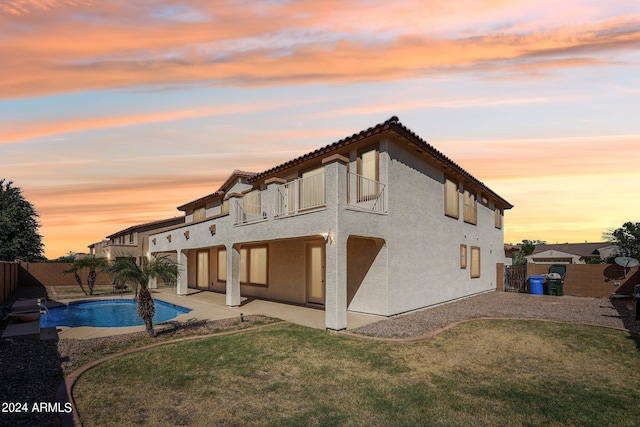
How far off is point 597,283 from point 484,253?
20.3 feet

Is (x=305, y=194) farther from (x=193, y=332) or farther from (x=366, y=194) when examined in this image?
(x=193, y=332)

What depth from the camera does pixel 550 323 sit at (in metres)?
12.3

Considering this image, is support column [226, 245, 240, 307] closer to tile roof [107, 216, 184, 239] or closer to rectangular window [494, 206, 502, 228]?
rectangular window [494, 206, 502, 228]

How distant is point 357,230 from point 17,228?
135 ft

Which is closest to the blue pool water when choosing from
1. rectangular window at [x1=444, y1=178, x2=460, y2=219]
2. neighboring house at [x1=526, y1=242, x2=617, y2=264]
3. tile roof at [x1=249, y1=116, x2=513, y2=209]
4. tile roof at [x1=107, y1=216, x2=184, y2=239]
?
tile roof at [x1=249, y1=116, x2=513, y2=209]

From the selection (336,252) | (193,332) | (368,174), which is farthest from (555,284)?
(193,332)

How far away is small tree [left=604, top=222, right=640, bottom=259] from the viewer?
3668cm

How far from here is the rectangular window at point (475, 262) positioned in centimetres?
2095

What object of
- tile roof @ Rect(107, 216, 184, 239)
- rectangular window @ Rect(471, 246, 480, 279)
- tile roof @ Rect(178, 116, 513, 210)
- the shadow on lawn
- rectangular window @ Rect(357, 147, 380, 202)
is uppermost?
tile roof @ Rect(178, 116, 513, 210)

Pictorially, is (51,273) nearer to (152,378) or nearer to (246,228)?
(246,228)

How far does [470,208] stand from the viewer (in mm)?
20938

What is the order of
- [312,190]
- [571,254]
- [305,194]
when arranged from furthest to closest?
1. [571,254]
2. [305,194]
3. [312,190]

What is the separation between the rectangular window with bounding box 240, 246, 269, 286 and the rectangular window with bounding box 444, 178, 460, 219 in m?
9.20

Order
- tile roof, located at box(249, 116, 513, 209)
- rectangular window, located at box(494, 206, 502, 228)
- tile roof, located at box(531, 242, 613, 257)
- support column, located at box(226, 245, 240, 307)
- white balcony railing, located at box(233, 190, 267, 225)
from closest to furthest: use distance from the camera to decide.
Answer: tile roof, located at box(249, 116, 513, 209)
support column, located at box(226, 245, 240, 307)
white balcony railing, located at box(233, 190, 267, 225)
rectangular window, located at box(494, 206, 502, 228)
tile roof, located at box(531, 242, 613, 257)
